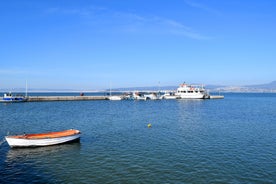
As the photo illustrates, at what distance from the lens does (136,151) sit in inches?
1062

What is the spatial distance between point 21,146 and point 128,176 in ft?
48.4

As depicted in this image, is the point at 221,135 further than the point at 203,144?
Yes

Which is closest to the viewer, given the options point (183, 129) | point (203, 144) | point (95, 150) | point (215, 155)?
point (215, 155)

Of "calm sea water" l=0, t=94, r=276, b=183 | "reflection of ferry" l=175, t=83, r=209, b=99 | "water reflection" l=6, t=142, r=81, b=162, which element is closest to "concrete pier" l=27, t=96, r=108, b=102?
"reflection of ferry" l=175, t=83, r=209, b=99

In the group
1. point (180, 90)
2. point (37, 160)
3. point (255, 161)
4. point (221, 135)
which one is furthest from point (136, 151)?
point (180, 90)

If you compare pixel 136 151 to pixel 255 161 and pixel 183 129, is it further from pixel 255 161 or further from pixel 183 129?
pixel 183 129

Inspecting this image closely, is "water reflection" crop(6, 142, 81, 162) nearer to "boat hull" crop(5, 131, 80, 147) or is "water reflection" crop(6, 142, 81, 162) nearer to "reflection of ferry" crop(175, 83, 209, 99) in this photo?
"boat hull" crop(5, 131, 80, 147)

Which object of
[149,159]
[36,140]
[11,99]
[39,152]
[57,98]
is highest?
[11,99]

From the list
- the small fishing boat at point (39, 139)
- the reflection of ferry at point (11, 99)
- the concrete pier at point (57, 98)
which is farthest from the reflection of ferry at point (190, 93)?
the small fishing boat at point (39, 139)

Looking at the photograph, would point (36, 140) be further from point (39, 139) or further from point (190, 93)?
point (190, 93)

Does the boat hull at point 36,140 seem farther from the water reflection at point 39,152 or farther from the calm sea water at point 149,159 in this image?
the calm sea water at point 149,159

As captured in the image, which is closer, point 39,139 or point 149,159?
point 149,159

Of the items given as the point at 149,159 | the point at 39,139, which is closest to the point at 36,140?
the point at 39,139

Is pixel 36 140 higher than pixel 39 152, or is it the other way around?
pixel 36 140
